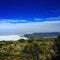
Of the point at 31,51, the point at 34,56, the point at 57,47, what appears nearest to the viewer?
the point at 34,56

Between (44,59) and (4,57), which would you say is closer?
(4,57)

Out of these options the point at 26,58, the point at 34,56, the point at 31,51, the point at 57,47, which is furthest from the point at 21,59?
the point at 57,47

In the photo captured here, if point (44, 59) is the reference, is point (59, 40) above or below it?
above

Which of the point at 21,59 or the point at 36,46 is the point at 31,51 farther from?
the point at 21,59

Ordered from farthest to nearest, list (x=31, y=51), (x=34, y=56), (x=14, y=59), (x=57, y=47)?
(x=57, y=47)
(x=31, y=51)
(x=34, y=56)
(x=14, y=59)

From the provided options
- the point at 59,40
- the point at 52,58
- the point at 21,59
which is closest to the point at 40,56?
the point at 52,58

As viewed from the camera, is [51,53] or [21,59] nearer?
[21,59]

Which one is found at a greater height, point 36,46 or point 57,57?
point 36,46

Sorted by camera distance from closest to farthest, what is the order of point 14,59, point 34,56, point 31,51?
point 14,59, point 34,56, point 31,51

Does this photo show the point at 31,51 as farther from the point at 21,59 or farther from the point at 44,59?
the point at 21,59
